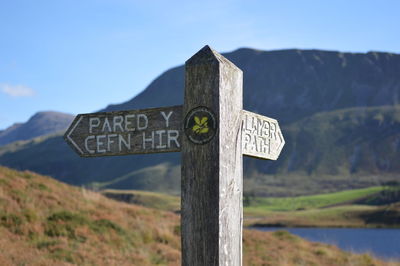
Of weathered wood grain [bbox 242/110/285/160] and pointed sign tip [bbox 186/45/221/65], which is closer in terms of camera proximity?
pointed sign tip [bbox 186/45/221/65]

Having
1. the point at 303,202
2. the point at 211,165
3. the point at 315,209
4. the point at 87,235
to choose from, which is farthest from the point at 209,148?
the point at 303,202

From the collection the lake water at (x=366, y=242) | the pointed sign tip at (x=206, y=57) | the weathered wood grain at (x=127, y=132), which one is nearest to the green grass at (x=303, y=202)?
the lake water at (x=366, y=242)

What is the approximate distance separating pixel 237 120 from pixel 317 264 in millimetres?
12945

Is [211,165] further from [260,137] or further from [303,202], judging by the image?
[303,202]

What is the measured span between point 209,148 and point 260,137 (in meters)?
0.63

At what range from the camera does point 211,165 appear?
355cm

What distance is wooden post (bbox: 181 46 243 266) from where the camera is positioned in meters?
3.54

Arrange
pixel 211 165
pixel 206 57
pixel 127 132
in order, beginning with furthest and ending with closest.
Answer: pixel 127 132 → pixel 206 57 → pixel 211 165

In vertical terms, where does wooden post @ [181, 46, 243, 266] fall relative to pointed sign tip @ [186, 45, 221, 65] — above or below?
below

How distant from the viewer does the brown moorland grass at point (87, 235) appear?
33.4 feet

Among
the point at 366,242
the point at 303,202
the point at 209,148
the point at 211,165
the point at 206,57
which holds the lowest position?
the point at 366,242

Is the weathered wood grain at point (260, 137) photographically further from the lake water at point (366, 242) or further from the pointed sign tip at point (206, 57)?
the lake water at point (366, 242)

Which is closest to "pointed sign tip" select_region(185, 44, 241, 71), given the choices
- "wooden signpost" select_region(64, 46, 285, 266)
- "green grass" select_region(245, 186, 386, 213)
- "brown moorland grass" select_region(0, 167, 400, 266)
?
"wooden signpost" select_region(64, 46, 285, 266)

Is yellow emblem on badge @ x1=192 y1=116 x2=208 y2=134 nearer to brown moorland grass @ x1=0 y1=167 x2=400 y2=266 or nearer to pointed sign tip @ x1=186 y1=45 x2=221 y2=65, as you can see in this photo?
pointed sign tip @ x1=186 y1=45 x2=221 y2=65
